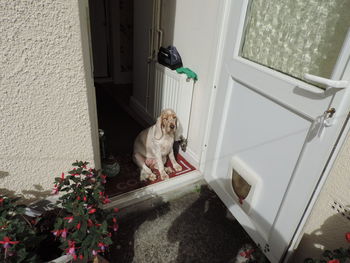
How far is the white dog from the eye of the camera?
225 centimetres

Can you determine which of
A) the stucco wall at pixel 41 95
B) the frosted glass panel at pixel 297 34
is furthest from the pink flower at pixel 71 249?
the frosted glass panel at pixel 297 34

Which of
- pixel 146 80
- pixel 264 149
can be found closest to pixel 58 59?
pixel 264 149

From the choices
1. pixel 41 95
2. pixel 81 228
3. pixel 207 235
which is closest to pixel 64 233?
pixel 81 228

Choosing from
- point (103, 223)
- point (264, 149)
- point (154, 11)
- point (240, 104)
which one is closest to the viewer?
point (103, 223)

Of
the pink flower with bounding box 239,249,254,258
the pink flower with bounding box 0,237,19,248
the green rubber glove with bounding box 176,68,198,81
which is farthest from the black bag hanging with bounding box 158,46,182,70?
the pink flower with bounding box 0,237,19,248

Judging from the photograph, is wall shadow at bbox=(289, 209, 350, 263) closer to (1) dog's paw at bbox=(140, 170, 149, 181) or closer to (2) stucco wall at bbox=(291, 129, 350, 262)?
(2) stucco wall at bbox=(291, 129, 350, 262)

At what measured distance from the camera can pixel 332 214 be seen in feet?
4.74

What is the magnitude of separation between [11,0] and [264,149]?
5.33 feet

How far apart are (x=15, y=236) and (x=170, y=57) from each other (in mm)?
2008

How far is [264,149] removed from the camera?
1.73 metres

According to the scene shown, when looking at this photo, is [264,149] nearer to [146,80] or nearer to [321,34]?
[321,34]

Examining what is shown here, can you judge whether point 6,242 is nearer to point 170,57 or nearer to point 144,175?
point 144,175

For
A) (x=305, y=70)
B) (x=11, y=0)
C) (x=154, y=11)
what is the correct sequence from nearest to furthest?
1. (x=11, y=0)
2. (x=305, y=70)
3. (x=154, y=11)

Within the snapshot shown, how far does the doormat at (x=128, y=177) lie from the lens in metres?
2.28
